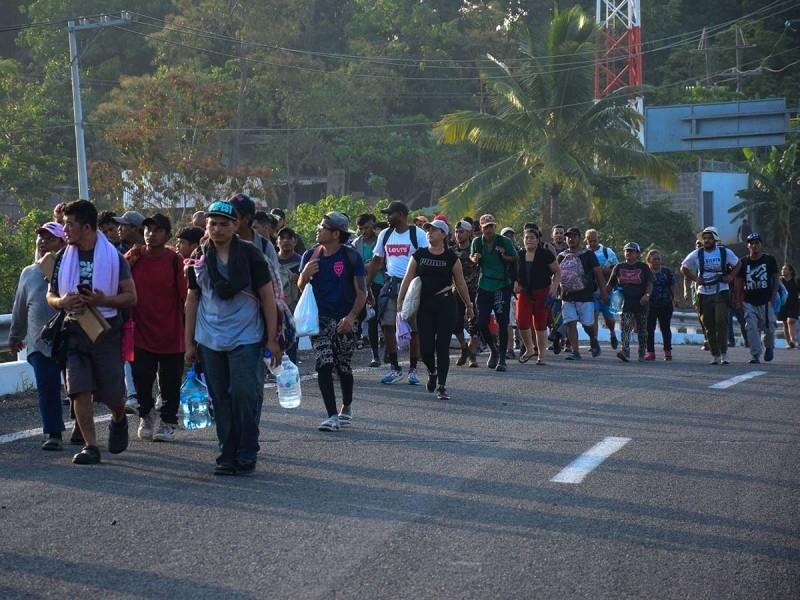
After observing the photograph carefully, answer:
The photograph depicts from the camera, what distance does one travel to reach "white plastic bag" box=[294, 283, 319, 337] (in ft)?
33.4

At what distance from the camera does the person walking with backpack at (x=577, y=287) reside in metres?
18.9

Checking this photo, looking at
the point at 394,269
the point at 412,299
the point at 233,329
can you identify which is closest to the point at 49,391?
the point at 233,329

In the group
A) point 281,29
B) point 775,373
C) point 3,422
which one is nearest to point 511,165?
point 281,29

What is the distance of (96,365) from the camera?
29.3 feet

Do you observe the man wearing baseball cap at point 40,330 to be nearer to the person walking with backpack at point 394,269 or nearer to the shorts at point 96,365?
the shorts at point 96,365

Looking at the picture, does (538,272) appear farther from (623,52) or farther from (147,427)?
(623,52)

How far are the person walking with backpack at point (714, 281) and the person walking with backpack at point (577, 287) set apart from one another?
1.23m

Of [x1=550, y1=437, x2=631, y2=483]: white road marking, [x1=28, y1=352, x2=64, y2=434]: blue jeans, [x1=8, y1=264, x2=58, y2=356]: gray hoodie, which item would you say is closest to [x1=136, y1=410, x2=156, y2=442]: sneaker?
[x1=28, y1=352, x2=64, y2=434]: blue jeans

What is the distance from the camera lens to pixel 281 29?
5506 cm

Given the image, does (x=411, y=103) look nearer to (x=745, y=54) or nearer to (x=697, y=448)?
(x=745, y=54)

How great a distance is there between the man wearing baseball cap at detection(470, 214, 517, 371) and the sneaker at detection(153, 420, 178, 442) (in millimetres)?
6792

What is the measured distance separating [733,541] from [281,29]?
165 ft

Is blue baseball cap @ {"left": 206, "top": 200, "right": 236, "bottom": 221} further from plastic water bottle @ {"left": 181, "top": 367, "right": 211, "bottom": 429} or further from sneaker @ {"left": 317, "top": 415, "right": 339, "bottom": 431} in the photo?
sneaker @ {"left": 317, "top": 415, "right": 339, "bottom": 431}

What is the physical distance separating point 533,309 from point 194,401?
865 cm
